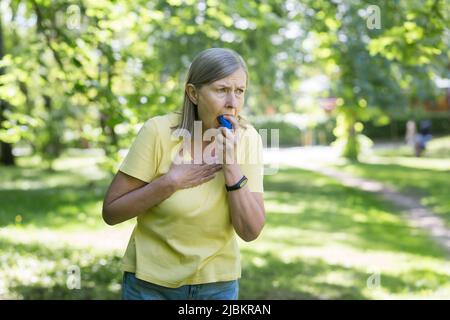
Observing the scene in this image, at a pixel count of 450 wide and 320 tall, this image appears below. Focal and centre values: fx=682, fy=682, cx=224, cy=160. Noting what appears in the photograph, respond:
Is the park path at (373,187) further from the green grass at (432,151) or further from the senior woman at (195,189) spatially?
the green grass at (432,151)

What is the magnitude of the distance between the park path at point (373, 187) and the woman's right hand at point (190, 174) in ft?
1.41

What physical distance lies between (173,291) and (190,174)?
0.45 meters

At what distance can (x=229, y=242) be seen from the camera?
8.48 feet

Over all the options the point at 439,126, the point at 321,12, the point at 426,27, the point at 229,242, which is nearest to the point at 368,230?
the point at 321,12

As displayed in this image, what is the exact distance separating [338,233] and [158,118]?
8.35m

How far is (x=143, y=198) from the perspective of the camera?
2453mm

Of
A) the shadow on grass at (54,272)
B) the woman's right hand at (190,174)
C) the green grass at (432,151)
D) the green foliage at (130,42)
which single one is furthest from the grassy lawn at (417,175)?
the woman's right hand at (190,174)

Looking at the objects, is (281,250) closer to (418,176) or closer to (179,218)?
(179,218)

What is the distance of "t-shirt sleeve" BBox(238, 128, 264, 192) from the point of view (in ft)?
8.27

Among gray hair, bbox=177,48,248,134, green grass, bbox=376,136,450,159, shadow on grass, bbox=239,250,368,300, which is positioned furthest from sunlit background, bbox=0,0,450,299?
green grass, bbox=376,136,450,159

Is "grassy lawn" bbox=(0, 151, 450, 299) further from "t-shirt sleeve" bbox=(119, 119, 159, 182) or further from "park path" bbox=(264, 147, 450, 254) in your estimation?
"t-shirt sleeve" bbox=(119, 119, 159, 182)

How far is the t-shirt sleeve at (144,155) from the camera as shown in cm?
248

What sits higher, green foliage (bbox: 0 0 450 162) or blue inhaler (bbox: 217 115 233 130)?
green foliage (bbox: 0 0 450 162)

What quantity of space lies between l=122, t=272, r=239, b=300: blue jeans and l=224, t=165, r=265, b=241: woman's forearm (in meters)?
0.27
